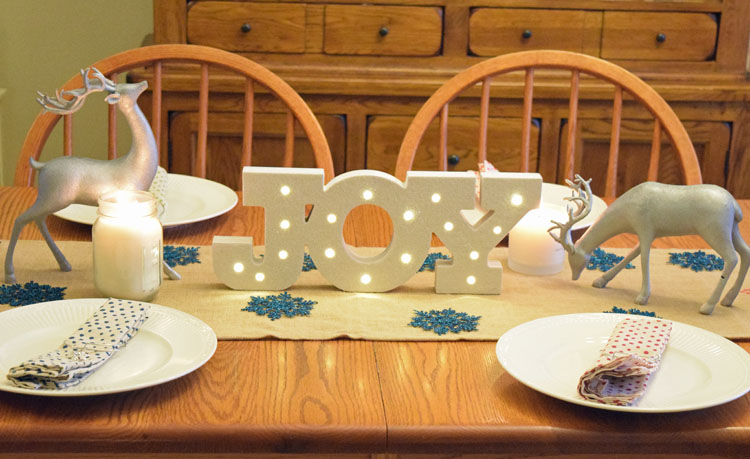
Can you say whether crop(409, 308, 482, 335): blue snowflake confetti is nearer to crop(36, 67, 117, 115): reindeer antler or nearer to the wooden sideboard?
crop(36, 67, 117, 115): reindeer antler

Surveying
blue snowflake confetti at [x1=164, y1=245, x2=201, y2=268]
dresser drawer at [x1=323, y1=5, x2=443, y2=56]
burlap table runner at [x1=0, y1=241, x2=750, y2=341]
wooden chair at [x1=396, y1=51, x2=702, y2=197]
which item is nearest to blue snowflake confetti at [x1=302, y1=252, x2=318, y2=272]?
burlap table runner at [x1=0, y1=241, x2=750, y2=341]

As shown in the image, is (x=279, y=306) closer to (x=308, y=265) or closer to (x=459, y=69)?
(x=308, y=265)

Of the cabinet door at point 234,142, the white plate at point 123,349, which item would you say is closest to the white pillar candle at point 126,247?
the white plate at point 123,349

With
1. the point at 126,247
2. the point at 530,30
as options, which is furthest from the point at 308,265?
the point at 530,30

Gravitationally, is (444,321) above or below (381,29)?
below

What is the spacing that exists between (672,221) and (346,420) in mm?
515

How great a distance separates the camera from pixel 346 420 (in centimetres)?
86

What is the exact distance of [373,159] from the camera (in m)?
2.55

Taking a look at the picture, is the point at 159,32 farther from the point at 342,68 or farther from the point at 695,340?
the point at 695,340

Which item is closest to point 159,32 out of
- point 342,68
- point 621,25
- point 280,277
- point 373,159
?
point 342,68

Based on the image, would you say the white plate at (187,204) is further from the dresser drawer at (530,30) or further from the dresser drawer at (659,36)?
the dresser drawer at (659,36)

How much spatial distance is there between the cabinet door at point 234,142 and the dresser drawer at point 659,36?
0.81m

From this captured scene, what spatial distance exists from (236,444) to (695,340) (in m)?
0.52

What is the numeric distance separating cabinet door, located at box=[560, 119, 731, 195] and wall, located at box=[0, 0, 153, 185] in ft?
5.06
